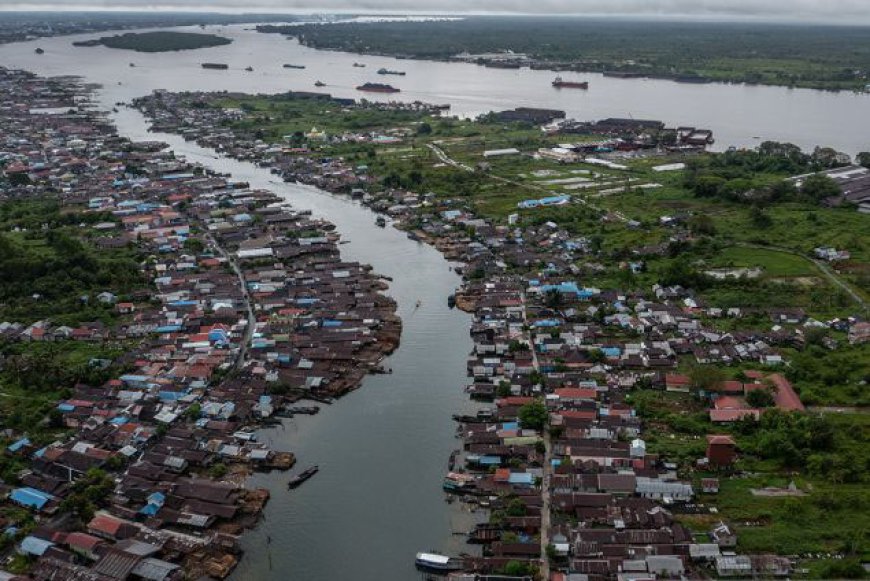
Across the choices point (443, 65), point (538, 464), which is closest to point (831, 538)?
point (538, 464)

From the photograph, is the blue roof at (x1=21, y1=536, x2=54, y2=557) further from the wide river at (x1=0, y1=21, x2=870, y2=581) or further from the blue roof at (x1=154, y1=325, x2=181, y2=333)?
the blue roof at (x1=154, y1=325, x2=181, y2=333)

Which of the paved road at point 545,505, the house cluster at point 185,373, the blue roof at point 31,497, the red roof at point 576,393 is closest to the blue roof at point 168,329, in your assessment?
the house cluster at point 185,373

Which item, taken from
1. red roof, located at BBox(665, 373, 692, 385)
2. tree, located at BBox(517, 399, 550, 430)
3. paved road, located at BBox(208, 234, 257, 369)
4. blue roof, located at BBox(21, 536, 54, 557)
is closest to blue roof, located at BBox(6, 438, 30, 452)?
blue roof, located at BBox(21, 536, 54, 557)

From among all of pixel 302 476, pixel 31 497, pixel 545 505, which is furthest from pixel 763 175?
pixel 31 497

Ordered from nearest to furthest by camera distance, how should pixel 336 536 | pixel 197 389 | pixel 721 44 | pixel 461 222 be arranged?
1. pixel 336 536
2. pixel 197 389
3. pixel 461 222
4. pixel 721 44

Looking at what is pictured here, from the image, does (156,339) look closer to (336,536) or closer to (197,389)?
(197,389)

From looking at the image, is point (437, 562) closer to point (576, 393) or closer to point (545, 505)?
point (545, 505)

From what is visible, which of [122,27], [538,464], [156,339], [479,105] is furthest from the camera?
[122,27]
